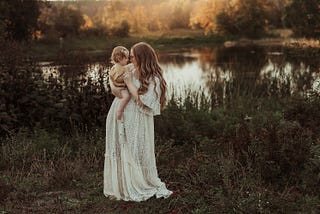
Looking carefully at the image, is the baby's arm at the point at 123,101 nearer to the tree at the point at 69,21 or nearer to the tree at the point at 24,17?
the tree at the point at 24,17

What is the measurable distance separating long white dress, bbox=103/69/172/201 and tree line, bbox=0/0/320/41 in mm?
13565

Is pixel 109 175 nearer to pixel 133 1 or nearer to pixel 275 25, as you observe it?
pixel 133 1

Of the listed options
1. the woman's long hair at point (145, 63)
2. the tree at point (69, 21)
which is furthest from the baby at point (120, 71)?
the tree at point (69, 21)

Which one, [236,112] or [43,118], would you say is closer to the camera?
[43,118]

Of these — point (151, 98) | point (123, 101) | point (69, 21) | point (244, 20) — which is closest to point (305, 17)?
point (244, 20)

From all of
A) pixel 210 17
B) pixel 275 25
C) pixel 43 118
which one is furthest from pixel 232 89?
pixel 275 25

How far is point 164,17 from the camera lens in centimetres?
6122

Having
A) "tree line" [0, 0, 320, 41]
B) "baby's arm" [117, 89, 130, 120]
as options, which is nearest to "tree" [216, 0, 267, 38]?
"tree line" [0, 0, 320, 41]

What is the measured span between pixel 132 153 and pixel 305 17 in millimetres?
38278

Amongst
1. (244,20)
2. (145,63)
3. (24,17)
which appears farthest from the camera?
(244,20)

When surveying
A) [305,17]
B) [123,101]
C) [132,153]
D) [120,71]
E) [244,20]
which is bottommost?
[132,153]

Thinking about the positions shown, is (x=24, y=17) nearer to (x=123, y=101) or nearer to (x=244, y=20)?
(x=123, y=101)

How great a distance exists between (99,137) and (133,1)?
42.7 meters

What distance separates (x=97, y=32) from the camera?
119ft
